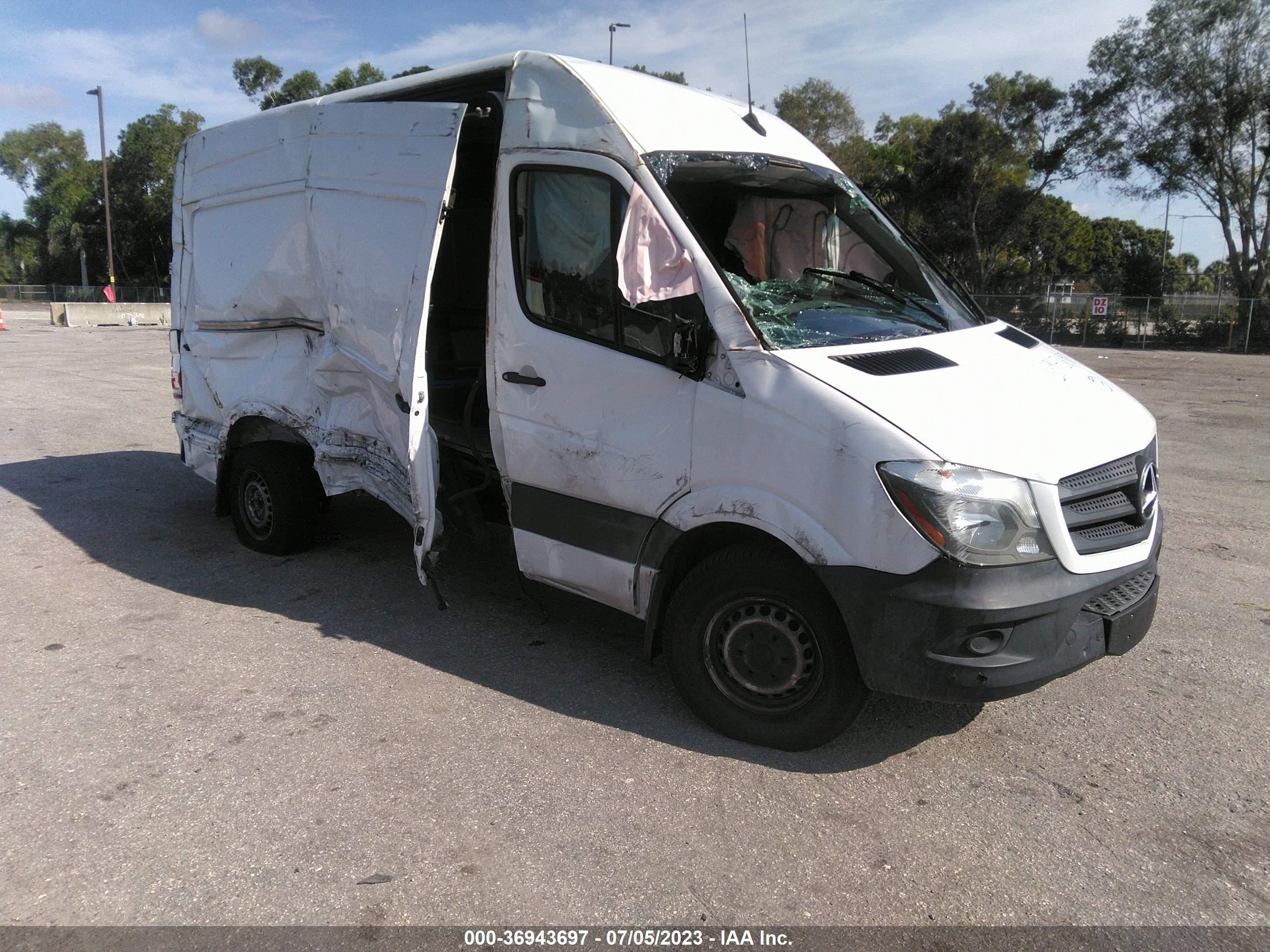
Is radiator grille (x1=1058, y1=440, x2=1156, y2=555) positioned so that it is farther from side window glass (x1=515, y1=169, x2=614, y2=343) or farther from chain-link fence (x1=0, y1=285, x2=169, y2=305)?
chain-link fence (x1=0, y1=285, x2=169, y2=305)

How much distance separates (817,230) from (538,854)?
3.27m

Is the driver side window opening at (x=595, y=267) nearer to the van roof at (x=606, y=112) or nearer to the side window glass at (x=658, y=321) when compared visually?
the side window glass at (x=658, y=321)

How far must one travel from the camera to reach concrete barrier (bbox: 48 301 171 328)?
117 feet

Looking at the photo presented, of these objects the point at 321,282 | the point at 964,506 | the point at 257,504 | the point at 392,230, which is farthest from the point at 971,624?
the point at 257,504

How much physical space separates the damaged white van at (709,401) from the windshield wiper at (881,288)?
2cm

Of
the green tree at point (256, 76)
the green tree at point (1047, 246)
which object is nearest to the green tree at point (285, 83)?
the green tree at point (256, 76)

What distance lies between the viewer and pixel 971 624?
315 cm

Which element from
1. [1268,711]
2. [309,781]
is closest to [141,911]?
[309,781]

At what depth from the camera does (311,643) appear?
4809 mm

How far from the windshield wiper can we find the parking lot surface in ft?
3.50

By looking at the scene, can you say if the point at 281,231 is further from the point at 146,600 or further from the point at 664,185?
the point at 664,185

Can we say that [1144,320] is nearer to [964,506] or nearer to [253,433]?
[253,433]

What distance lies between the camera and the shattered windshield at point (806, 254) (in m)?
3.91

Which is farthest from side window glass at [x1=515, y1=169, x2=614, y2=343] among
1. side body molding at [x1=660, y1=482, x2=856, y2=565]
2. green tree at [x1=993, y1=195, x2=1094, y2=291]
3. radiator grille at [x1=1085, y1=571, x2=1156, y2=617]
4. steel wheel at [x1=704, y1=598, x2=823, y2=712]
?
green tree at [x1=993, y1=195, x2=1094, y2=291]
